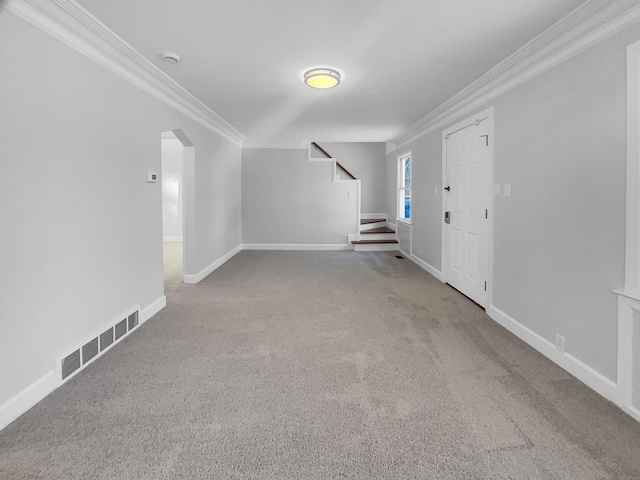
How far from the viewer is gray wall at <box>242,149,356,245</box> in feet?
24.5

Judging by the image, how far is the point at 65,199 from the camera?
225 centimetres

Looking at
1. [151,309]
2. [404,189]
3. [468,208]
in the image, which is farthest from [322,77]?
[404,189]

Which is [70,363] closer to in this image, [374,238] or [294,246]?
[294,246]

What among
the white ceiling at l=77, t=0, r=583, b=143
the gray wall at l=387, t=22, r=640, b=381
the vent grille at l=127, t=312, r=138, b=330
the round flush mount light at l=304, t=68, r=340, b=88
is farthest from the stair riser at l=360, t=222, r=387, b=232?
the vent grille at l=127, t=312, r=138, b=330

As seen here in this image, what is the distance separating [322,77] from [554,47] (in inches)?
70.1

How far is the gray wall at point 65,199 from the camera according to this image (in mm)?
1872

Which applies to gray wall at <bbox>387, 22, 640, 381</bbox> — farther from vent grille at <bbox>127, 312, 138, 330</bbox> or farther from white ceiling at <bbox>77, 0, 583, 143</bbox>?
vent grille at <bbox>127, 312, 138, 330</bbox>

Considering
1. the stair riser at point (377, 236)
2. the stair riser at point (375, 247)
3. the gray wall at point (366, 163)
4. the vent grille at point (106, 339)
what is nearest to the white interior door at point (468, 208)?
the stair riser at point (375, 247)

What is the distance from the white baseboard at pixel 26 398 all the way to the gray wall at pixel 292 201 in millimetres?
5587

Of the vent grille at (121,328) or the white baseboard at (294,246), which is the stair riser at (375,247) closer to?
the white baseboard at (294,246)

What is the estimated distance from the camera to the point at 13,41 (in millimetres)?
1868

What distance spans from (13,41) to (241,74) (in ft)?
5.81

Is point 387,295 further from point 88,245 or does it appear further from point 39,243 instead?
point 39,243

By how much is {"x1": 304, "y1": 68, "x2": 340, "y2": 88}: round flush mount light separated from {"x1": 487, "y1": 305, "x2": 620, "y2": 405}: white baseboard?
2.62m
